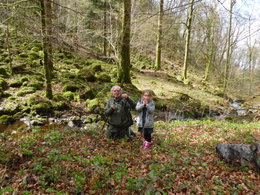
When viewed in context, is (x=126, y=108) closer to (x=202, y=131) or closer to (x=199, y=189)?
(x=199, y=189)

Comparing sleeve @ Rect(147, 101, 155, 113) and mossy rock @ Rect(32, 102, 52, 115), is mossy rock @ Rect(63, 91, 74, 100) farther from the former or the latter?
sleeve @ Rect(147, 101, 155, 113)

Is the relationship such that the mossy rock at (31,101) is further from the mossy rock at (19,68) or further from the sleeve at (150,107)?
the sleeve at (150,107)

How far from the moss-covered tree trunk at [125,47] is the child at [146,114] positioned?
263 inches

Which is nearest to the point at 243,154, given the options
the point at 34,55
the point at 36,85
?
the point at 36,85

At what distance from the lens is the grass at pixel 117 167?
3.57 metres

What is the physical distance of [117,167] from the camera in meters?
4.37

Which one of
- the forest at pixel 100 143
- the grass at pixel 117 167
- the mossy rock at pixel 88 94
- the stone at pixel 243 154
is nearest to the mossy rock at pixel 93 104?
the forest at pixel 100 143

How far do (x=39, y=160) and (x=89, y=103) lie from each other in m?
6.20

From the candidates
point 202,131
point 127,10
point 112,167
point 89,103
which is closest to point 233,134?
point 202,131

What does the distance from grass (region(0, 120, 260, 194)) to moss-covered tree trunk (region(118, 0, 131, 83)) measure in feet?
20.8

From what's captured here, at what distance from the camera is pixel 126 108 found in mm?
5484

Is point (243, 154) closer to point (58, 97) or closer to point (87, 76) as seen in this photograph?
point (58, 97)

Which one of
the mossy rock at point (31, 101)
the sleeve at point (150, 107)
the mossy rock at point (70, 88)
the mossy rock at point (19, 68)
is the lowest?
the mossy rock at point (31, 101)

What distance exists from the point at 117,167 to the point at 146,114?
5.44 feet
